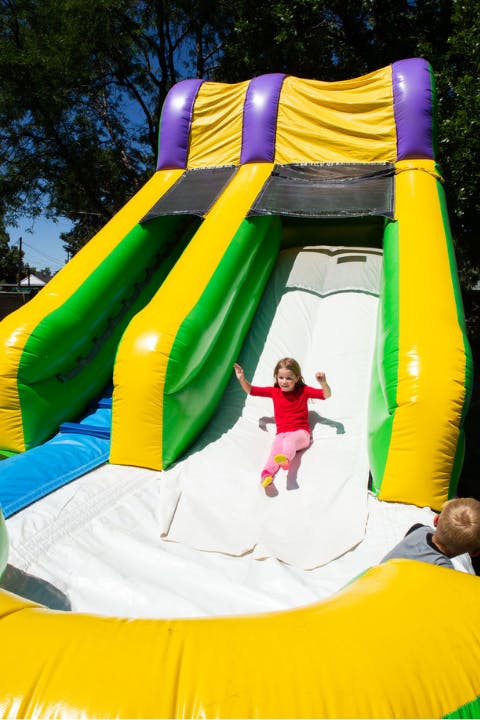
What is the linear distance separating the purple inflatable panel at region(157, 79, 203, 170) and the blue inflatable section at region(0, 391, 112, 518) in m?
2.76

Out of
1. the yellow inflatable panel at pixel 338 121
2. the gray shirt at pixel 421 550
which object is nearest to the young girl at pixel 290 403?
the gray shirt at pixel 421 550

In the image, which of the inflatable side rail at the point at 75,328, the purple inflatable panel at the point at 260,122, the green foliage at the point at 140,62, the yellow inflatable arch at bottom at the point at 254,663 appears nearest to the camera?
the yellow inflatable arch at bottom at the point at 254,663

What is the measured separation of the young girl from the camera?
8.30 feet

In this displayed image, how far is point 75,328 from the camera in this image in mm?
3131

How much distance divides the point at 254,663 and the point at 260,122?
14.5ft

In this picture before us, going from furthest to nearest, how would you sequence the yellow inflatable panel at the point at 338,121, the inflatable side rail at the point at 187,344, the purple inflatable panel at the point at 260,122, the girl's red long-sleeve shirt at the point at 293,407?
the purple inflatable panel at the point at 260,122 → the yellow inflatable panel at the point at 338,121 → the girl's red long-sleeve shirt at the point at 293,407 → the inflatable side rail at the point at 187,344

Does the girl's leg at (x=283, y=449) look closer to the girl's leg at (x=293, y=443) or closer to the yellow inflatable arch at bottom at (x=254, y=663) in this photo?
the girl's leg at (x=293, y=443)

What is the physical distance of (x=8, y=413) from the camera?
9.17ft

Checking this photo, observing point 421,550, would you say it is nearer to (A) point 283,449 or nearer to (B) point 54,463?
(A) point 283,449

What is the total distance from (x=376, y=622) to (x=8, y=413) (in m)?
2.46

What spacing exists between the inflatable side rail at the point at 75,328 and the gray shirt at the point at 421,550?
229 cm

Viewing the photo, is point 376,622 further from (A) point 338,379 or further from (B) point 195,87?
(B) point 195,87

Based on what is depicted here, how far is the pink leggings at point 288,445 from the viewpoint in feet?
7.76

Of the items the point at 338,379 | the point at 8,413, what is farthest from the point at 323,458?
the point at 8,413
